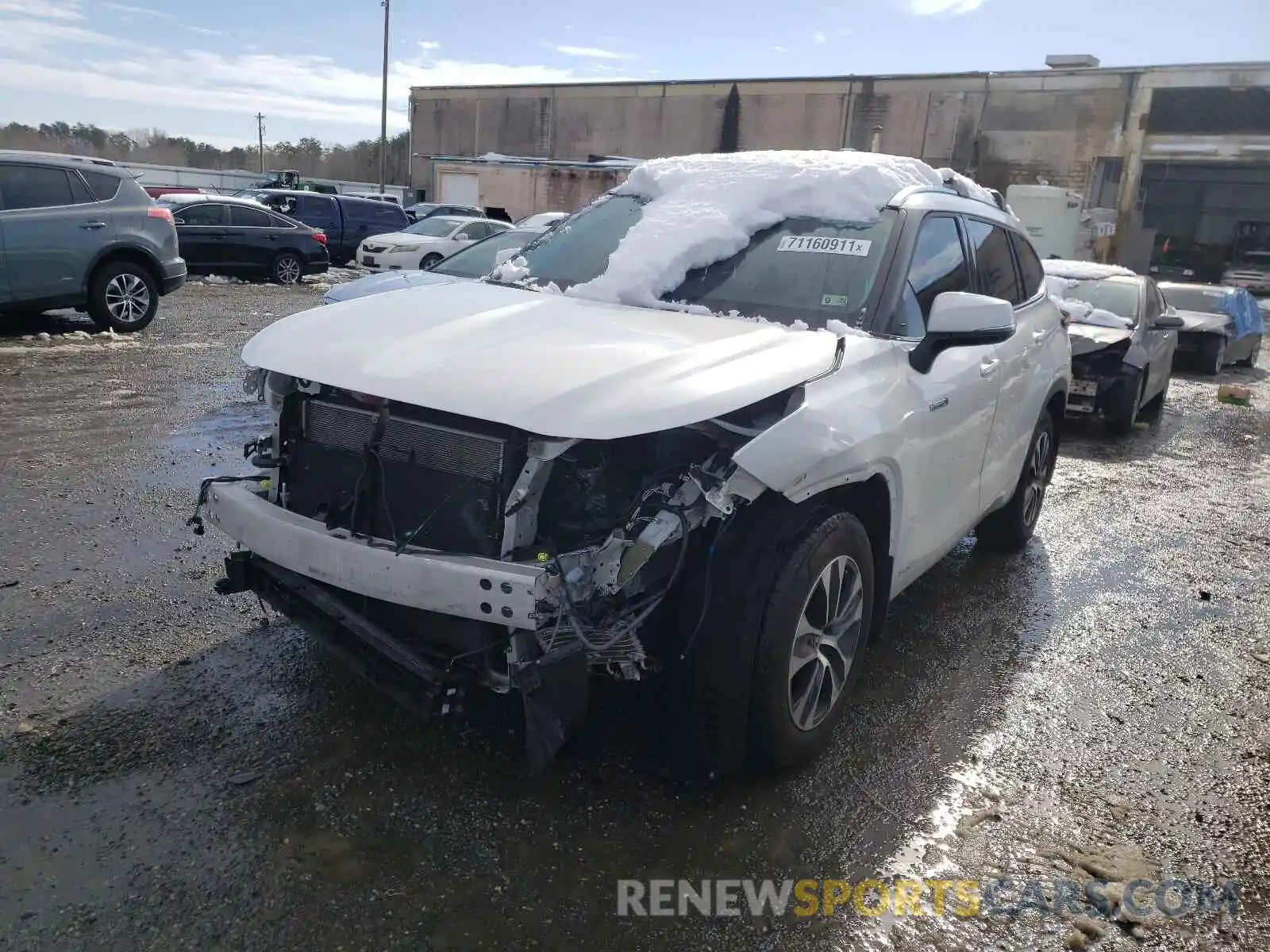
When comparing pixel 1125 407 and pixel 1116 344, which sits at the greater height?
pixel 1116 344

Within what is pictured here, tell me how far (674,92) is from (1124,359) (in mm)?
39672

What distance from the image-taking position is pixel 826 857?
8.89ft

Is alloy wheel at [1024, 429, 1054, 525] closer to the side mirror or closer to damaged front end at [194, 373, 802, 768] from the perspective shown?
the side mirror

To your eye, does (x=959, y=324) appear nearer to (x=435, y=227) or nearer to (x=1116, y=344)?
(x=1116, y=344)

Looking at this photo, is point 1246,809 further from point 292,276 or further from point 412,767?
point 292,276

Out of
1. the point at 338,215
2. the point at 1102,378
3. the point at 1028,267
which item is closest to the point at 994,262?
the point at 1028,267

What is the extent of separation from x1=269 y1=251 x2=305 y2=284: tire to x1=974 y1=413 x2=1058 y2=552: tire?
48.9ft

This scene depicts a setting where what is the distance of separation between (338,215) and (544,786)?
20.5 meters

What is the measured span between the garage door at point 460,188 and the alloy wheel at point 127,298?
3116cm

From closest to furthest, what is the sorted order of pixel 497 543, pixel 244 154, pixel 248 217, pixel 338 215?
pixel 497 543 < pixel 248 217 < pixel 338 215 < pixel 244 154

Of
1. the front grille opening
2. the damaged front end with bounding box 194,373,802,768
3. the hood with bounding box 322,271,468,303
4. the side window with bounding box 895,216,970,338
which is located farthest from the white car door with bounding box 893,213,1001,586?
the hood with bounding box 322,271,468,303

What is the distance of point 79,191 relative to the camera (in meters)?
9.98

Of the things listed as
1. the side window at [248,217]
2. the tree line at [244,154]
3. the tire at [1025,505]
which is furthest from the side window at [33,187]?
the tree line at [244,154]

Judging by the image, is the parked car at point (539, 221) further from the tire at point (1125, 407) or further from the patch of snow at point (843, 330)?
the tire at point (1125, 407)
